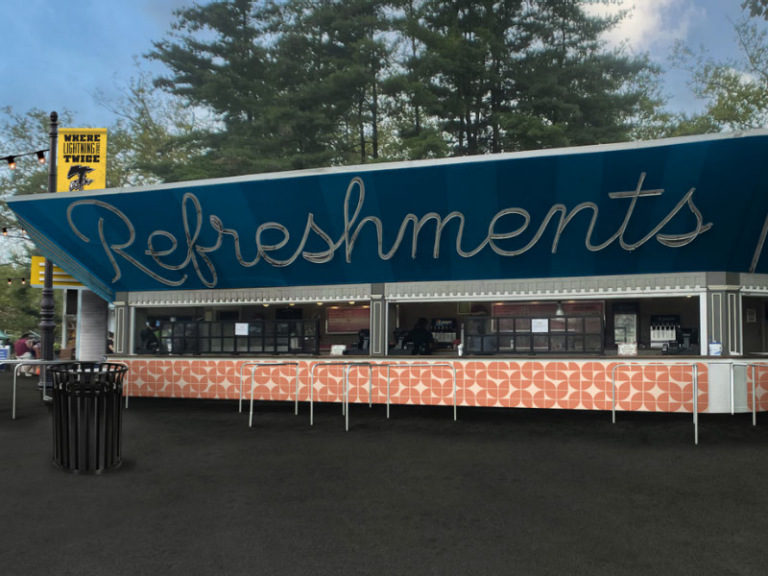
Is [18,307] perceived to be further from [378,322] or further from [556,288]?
[556,288]

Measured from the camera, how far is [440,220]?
1262 centimetres

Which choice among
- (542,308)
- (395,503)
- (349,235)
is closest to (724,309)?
(542,308)

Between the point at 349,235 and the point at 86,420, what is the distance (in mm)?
7090

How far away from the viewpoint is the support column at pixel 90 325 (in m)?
19.7

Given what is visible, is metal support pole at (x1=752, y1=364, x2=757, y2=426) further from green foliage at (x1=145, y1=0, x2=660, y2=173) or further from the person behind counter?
green foliage at (x1=145, y1=0, x2=660, y2=173)

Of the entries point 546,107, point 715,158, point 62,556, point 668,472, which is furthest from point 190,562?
point 546,107

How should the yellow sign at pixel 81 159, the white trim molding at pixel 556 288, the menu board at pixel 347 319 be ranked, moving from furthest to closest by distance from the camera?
the menu board at pixel 347 319, the yellow sign at pixel 81 159, the white trim molding at pixel 556 288

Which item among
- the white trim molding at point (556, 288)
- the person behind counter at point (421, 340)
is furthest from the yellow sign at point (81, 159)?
the person behind counter at point (421, 340)

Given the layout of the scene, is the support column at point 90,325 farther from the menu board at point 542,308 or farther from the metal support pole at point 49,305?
the menu board at point 542,308

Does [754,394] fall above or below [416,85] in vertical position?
below

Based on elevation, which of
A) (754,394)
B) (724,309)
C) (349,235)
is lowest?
(754,394)

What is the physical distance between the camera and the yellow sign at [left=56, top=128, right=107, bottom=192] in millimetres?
16641

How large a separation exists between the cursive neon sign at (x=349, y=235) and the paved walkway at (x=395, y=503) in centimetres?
371

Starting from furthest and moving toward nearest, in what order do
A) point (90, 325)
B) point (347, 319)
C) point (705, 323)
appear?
point (90, 325), point (347, 319), point (705, 323)
